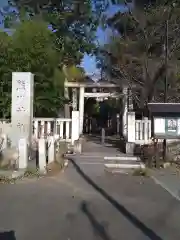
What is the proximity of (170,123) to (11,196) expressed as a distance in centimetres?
637

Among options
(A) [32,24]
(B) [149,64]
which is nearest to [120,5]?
(B) [149,64]

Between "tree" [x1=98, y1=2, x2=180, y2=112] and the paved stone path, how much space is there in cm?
1039

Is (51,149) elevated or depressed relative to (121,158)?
elevated

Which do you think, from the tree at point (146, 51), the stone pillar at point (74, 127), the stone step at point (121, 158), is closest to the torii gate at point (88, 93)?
the tree at point (146, 51)

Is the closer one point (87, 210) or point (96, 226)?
point (96, 226)

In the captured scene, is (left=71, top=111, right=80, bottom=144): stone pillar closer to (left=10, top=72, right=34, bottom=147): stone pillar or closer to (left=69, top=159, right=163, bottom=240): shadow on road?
(left=10, top=72, right=34, bottom=147): stone pillar

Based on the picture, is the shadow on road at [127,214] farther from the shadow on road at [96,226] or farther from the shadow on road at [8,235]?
the shadow on road at [8,235]

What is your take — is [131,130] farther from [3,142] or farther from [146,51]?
[146,51]

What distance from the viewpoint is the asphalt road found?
5.36m

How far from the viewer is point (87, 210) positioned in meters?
6.64

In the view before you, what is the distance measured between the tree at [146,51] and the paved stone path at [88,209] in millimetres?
10389

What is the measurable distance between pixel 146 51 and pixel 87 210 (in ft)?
48.1

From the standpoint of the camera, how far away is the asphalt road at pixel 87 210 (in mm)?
5359

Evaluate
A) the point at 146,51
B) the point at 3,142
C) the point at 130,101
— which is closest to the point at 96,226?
the point at 3,142
